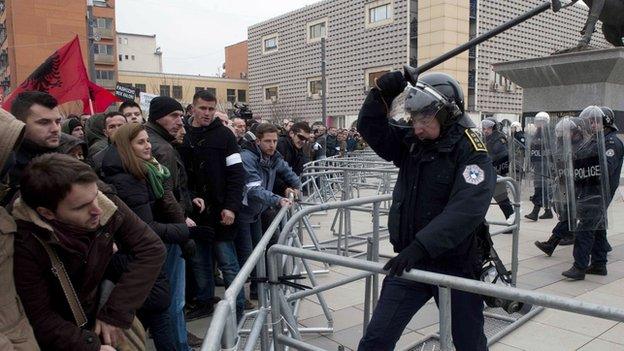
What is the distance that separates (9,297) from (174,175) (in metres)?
1.87

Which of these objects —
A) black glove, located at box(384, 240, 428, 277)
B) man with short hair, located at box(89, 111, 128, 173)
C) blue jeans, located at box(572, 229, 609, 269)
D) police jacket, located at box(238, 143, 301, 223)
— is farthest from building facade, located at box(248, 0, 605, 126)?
black glove, located at box(384, 240, 428, 277)

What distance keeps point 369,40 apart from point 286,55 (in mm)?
12611

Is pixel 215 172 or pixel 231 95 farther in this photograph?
pixel 231 95

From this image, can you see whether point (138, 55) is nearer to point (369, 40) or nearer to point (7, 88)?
point (7, 88)

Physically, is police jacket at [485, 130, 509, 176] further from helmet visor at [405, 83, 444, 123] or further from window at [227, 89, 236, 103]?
window at [227, 89, 236, 103]

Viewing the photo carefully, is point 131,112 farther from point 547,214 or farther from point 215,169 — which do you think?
point 547,214

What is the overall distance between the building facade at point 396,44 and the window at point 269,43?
1.01 m

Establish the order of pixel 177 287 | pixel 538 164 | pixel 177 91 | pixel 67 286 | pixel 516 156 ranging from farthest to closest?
1. pixel 177 91
2. pixel 516 156
3. pixel 538 164
4. pixel 177 287
5. pixel 67 286

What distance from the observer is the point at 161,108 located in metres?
3.77

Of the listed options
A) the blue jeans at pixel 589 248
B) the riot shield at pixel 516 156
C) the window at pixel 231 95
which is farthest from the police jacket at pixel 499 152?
the window at pixel 231 95

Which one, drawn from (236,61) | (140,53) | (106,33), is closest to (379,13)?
(106,33)

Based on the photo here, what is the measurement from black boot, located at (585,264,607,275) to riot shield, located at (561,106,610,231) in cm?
45

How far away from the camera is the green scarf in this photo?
3.07 metres

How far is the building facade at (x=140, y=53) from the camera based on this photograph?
78.8 m
